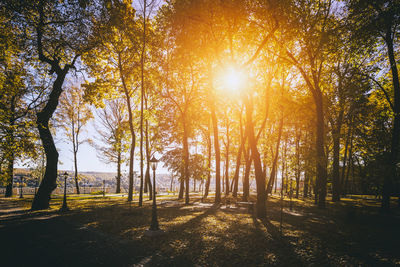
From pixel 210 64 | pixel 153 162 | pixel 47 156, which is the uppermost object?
pixel 210 64

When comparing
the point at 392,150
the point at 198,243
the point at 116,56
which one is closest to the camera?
the point at 198,243

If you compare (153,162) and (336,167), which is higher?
(153,162)

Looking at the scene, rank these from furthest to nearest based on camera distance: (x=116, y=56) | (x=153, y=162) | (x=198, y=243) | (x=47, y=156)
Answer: (x=116, y=56) → (x=47, y=156) → (x=153, y=162) → (x=198, y=243)

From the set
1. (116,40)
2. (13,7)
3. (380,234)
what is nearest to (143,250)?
(380,234)

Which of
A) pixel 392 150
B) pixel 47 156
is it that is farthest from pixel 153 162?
pixel 392 150

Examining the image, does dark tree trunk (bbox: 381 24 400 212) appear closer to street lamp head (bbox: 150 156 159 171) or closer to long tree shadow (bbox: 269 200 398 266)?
long tree shadow (bbox: 269 200 398 266)

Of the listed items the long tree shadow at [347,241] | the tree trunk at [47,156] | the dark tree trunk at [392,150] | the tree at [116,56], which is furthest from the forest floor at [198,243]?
the tree at [116,56]

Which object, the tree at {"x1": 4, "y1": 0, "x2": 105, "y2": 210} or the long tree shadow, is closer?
the long tree shadow

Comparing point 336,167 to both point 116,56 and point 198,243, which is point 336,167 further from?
point 116,56

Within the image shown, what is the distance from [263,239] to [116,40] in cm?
1920

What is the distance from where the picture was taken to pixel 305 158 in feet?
49.2

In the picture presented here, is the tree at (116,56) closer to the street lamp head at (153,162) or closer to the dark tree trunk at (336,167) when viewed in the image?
the street lamp head at (153,162)

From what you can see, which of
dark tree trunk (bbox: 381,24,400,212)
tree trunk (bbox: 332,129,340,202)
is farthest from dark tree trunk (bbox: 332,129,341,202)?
dark tree trunk (bbox: 381,24,400,212)

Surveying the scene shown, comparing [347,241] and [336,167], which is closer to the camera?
[347,241]
